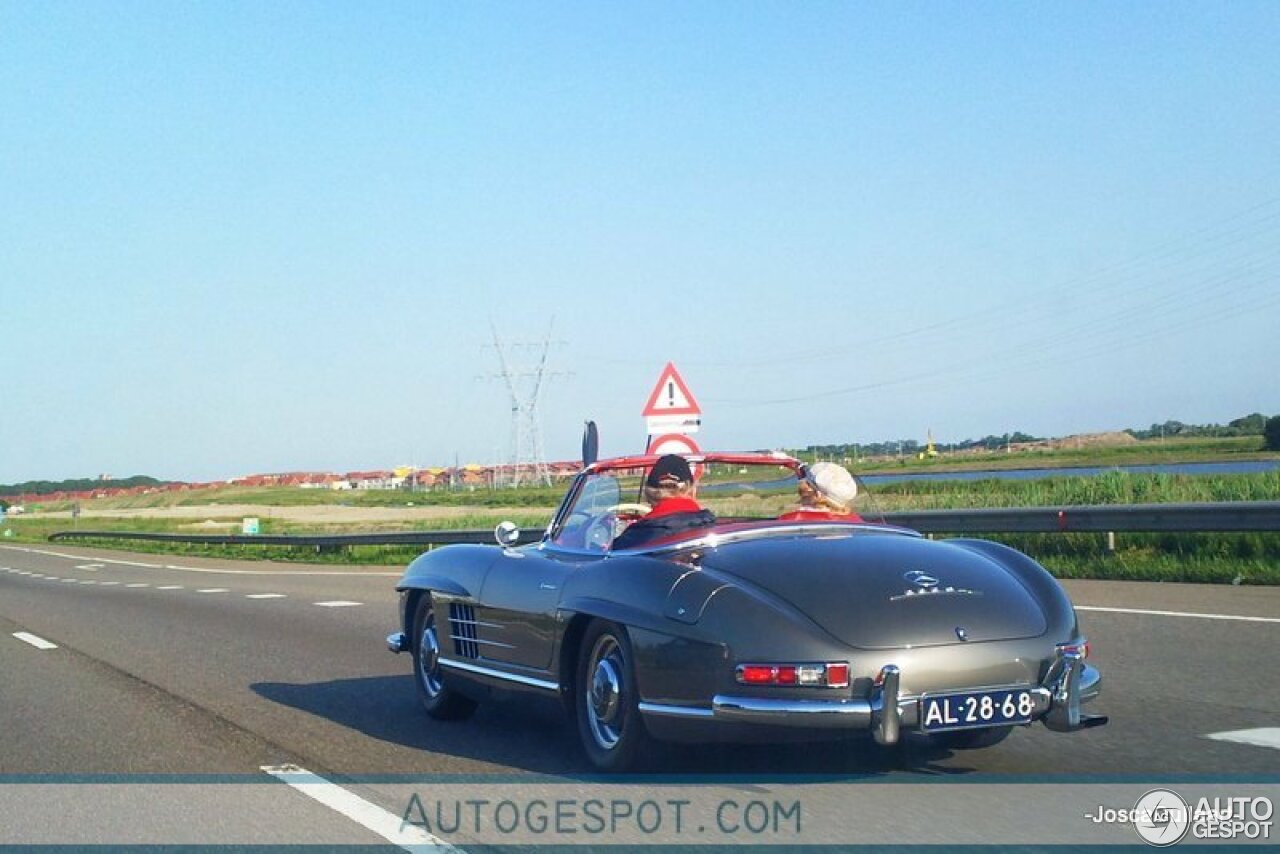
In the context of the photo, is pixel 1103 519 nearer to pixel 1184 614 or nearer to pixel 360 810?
pixel 1184 614

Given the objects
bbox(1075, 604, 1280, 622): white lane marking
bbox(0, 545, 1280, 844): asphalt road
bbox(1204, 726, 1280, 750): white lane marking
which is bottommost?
bbox(0, 545, 1280, 844): asphalt road

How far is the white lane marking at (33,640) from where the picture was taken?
42.1 feet

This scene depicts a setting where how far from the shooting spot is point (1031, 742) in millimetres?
6223

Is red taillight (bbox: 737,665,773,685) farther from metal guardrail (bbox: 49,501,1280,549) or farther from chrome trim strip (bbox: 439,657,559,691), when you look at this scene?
metal guardrail (bbox: 49,501,1280,549)

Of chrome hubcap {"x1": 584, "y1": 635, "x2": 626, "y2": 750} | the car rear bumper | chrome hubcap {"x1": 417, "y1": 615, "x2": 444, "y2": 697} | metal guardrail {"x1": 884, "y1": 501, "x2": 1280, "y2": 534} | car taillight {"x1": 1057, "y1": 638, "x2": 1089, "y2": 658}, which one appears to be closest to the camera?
the car rear bumper

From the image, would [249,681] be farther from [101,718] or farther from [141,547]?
[141,547]

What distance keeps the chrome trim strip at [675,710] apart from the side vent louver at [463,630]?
1.83 metres

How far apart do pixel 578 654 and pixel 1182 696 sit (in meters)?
3.18

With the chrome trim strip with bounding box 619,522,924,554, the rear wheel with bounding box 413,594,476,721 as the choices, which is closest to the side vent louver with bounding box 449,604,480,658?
the rear wheel with bounding box 413,594,476,721

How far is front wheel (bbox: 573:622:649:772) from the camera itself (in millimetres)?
5469

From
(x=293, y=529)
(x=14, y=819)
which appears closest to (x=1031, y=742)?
(x=14, y=819)

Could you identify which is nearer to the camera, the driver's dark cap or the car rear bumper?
the car rear bumper

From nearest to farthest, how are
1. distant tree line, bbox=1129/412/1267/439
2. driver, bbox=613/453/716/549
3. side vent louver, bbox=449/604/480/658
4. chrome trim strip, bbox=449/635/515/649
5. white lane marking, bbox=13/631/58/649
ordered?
driver, bbox=613/453/716/549 → chrome trim strip, bbox=449/635/515/649 → side vent louver, bbox=449/604/480/658 → white lane marking, bbox=13/631/58/649 → distant tree line, bbox=1129/412/1267/439

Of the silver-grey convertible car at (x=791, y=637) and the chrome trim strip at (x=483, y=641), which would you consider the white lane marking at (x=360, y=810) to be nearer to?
the silver-grey convertible car at (x=791, y=637)
